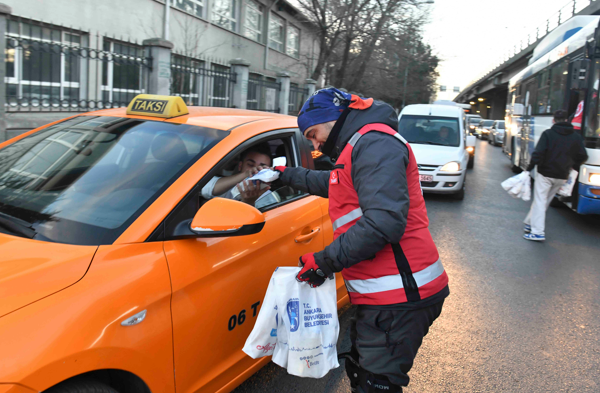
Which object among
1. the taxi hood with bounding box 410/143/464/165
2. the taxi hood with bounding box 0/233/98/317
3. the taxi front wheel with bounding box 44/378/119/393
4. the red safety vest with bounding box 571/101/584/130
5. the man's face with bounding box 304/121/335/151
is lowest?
the taxi front wheel with bounding box 44/378/119/393

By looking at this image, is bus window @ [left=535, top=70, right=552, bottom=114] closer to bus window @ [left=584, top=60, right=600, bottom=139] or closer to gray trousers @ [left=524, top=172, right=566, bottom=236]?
bus window @ [left=584, top=60, right=600, bottom=139]

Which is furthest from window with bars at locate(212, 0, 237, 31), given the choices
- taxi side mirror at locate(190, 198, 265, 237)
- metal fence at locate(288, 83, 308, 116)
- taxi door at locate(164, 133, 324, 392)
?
taxi side mirror at locate(190, 198, 265, 237)

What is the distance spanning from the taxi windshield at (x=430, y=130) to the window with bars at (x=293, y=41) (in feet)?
58.4

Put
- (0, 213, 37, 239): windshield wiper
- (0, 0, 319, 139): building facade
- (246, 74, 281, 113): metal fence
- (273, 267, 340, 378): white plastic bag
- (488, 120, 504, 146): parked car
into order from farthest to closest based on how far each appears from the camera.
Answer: (488, 120, 504, 146): parked car < (246, 74, 281, 113): metal fence < (0, 0, 319, 139): building facade < (273, 267, 340, 378): white plastic bag < (0, 213, 37, 239): windshield wiper

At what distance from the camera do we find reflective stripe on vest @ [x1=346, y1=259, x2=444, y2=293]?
78.5 inches

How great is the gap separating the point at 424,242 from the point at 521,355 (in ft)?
7.22

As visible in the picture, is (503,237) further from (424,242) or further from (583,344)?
(424,242)

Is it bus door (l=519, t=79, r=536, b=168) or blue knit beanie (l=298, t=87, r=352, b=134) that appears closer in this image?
blue knit beanie (l=298, t=87, r=352, b=134)

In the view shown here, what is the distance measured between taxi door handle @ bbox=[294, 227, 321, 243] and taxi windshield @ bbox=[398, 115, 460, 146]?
789 cm

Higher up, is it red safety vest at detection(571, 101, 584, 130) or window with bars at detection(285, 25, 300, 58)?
window with bars at detection(285, 25, 300, 58)

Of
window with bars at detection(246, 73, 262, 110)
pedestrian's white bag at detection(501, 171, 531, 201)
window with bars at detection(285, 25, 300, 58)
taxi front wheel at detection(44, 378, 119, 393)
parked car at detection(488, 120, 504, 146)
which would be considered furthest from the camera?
parked car at detection(488, 120, 504, 146)

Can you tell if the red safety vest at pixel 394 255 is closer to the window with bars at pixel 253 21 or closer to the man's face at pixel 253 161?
the man's face at pixel 253 161

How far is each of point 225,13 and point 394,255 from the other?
20281 millimetres

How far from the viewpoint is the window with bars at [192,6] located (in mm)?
16656
